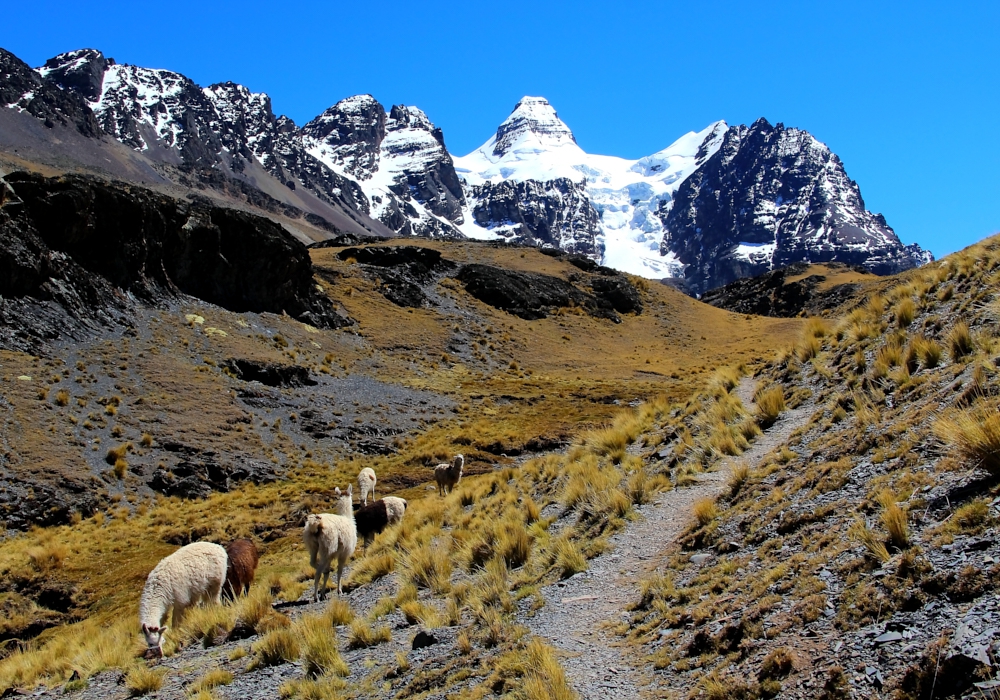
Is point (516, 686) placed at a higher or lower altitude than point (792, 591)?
lower

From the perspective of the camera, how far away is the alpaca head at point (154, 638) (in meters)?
9.15

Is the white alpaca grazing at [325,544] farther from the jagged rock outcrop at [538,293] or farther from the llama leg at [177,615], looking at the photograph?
the jagged rock outcrop at [538,293]

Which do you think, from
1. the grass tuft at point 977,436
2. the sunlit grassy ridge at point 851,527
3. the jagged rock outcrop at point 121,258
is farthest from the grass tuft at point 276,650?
the jagged rock outcrop at point 121,258

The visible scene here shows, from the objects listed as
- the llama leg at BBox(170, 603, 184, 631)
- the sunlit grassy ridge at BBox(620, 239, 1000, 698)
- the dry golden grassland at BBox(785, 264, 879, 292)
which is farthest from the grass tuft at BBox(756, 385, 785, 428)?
the dry golden grassland at BBox(785, 264, 879, 292)

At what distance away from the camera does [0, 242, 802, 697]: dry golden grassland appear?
944 centimetres

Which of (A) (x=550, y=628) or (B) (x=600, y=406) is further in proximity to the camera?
(B) (x=600, y=406)

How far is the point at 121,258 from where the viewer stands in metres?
37.9

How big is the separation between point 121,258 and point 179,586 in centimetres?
3319

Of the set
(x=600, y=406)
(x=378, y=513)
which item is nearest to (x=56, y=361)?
(x=378, y=513)

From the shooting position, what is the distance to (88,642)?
11.0m

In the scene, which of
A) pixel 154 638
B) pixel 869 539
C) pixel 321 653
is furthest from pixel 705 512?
pixel 154 638

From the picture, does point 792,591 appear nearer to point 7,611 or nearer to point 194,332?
point 7,611

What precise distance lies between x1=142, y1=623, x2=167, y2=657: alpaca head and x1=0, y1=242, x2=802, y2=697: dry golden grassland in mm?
217

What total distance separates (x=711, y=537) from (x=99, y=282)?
3675 cm
